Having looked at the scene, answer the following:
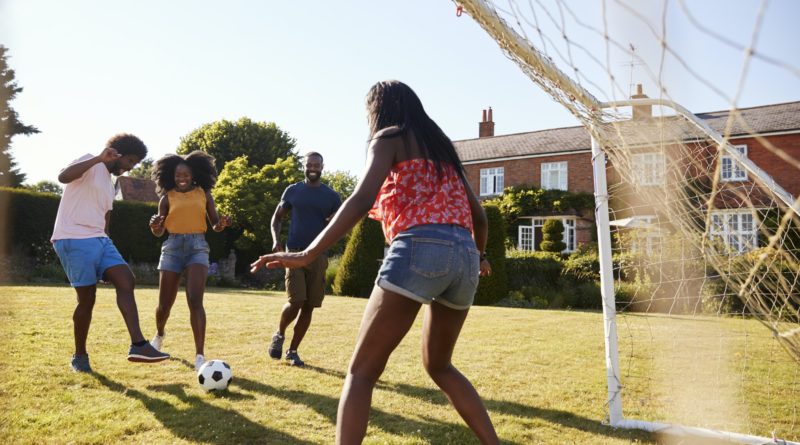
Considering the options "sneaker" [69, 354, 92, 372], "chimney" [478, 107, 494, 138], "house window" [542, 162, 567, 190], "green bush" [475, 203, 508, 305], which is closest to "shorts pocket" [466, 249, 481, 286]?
"sneaker" [69, 354, 92, 372]

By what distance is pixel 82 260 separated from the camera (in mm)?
4508

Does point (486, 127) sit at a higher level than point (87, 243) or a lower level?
higher

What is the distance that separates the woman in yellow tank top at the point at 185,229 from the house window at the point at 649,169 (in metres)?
3.58

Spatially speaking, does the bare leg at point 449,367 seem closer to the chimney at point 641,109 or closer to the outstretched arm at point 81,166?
the chimney at point 641,109

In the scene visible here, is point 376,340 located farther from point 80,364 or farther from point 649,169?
point 80,364

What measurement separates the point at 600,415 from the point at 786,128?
978 inches

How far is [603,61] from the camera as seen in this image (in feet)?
10.8

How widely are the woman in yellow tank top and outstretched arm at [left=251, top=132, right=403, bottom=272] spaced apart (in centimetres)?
285

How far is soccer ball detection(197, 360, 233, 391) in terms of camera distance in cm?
424

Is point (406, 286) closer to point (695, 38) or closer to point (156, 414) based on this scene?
point (695, 38)

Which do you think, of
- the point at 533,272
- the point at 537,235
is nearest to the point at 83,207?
the point at 533,272

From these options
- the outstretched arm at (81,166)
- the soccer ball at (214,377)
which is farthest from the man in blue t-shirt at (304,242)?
the outstretched arm at (81,166)

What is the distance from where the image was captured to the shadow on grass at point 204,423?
3.29 metres

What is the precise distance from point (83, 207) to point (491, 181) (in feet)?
93.6
